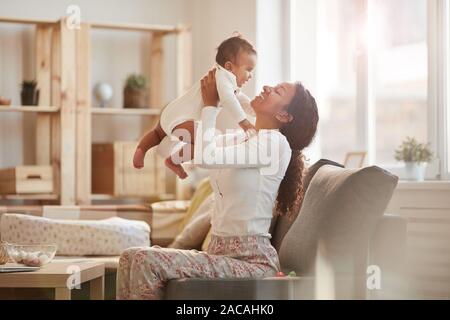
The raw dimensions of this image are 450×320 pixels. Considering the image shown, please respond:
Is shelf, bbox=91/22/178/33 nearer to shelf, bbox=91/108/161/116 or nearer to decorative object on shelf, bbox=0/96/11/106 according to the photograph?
shelf, bbox=91/108/161/116

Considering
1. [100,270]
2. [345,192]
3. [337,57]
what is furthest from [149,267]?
[337,57]

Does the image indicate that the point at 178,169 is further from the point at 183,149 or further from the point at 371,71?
the point at 371,71

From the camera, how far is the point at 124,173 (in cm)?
450

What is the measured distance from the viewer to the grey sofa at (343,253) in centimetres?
213

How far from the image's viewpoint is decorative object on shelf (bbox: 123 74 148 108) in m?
4.61

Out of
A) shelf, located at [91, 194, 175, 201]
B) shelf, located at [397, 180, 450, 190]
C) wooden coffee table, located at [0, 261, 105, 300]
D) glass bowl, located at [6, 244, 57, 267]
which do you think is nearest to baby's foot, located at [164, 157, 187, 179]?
wooden coffee table, located at [0, 261, 105, 300]

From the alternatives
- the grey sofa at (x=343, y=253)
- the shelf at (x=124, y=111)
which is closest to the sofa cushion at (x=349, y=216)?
the grey sofa at (x=343, y=253)

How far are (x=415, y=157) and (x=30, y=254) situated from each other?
1686mm

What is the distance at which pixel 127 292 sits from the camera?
2133mm

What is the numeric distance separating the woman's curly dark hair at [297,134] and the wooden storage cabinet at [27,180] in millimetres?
2232

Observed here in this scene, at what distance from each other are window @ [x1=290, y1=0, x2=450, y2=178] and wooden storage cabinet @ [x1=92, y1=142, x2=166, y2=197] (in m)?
0.94
